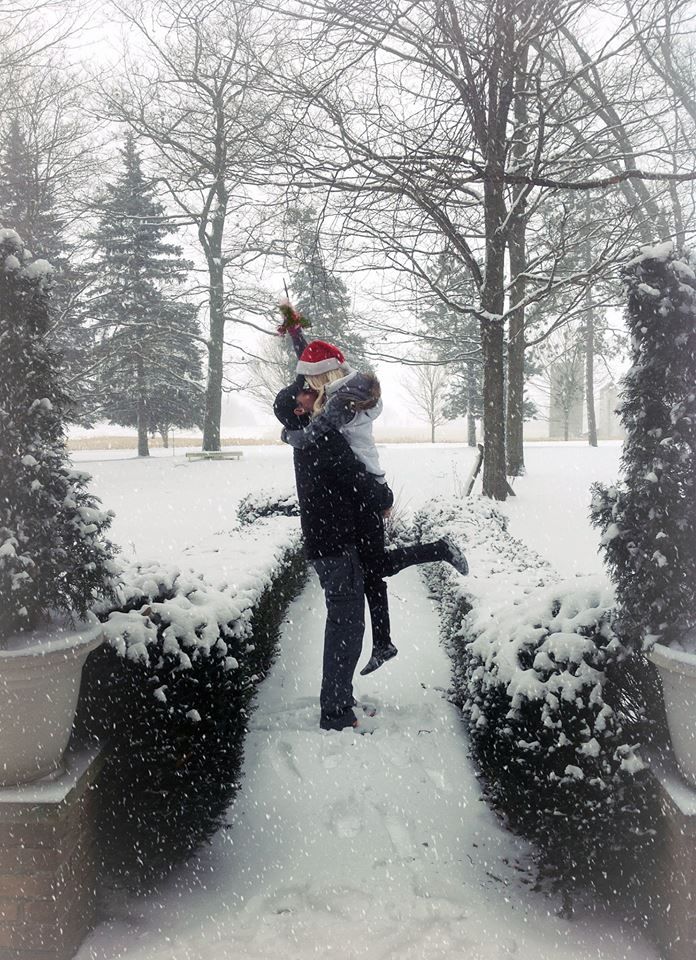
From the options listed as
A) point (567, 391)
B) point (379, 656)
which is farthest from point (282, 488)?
point (567, 391)

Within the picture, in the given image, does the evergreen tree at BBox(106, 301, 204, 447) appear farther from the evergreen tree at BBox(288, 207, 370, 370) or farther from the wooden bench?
the evergreen tree at BBox(288, 207, 370, 370)

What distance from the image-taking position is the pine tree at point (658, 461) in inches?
82.3

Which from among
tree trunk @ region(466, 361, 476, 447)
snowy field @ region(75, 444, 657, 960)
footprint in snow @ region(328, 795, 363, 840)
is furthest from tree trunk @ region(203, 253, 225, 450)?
footprint in snow @ region(328, 795, 363, 840)

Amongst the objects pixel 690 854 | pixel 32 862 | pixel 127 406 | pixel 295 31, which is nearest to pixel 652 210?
pixel 295 31

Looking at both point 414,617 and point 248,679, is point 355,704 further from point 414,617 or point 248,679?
point 414,617

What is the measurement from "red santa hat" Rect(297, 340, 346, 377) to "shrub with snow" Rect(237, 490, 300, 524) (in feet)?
16.8

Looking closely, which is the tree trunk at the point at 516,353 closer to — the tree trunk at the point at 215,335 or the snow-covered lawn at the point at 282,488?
the snow-covered lawn at the point at 282,488

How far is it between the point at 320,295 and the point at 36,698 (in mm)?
16482

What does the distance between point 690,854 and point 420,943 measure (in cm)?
94

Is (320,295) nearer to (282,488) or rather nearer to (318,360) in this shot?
(282,488)

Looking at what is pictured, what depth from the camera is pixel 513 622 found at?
104 inches

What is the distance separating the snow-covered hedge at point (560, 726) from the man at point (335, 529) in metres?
0.76

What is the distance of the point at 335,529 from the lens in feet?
10.9

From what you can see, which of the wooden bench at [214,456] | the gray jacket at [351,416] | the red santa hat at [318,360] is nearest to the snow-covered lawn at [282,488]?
the wooden bench at [214,456]
